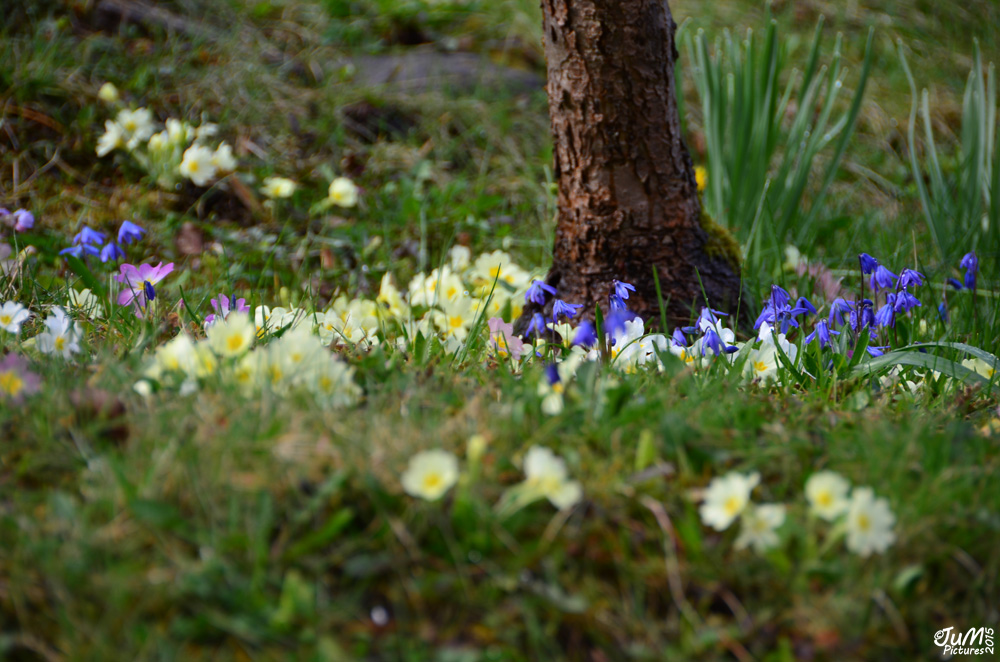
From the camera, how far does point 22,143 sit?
2793 mm

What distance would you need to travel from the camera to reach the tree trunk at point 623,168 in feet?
5.91

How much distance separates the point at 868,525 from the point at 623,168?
118 centimetres

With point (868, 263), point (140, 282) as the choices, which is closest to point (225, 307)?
point (140, 282)

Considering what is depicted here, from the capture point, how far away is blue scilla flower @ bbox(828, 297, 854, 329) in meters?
1.69

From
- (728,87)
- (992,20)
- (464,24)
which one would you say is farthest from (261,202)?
(992,20)

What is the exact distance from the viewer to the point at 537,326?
68.2 inches

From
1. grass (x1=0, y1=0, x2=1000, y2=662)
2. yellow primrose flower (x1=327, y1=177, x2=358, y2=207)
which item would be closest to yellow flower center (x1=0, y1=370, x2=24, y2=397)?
grass (x1=0, y1=0, x2=1000, y2=662)

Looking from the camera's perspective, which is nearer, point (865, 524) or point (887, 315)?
point (865, 524)

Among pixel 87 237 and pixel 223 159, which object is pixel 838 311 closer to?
pixel 87 237

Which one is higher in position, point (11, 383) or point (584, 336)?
point (11, 383)

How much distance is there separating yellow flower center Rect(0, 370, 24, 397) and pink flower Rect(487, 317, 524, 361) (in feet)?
2.83

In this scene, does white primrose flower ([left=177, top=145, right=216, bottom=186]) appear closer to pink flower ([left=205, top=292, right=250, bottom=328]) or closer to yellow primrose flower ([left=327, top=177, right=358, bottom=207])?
yellow primrose flower ([left=327, top=177, right=358, bottom=207])

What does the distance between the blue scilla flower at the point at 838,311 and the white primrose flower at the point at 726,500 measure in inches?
34.2

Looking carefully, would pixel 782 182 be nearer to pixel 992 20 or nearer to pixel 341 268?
pixel 341 268
